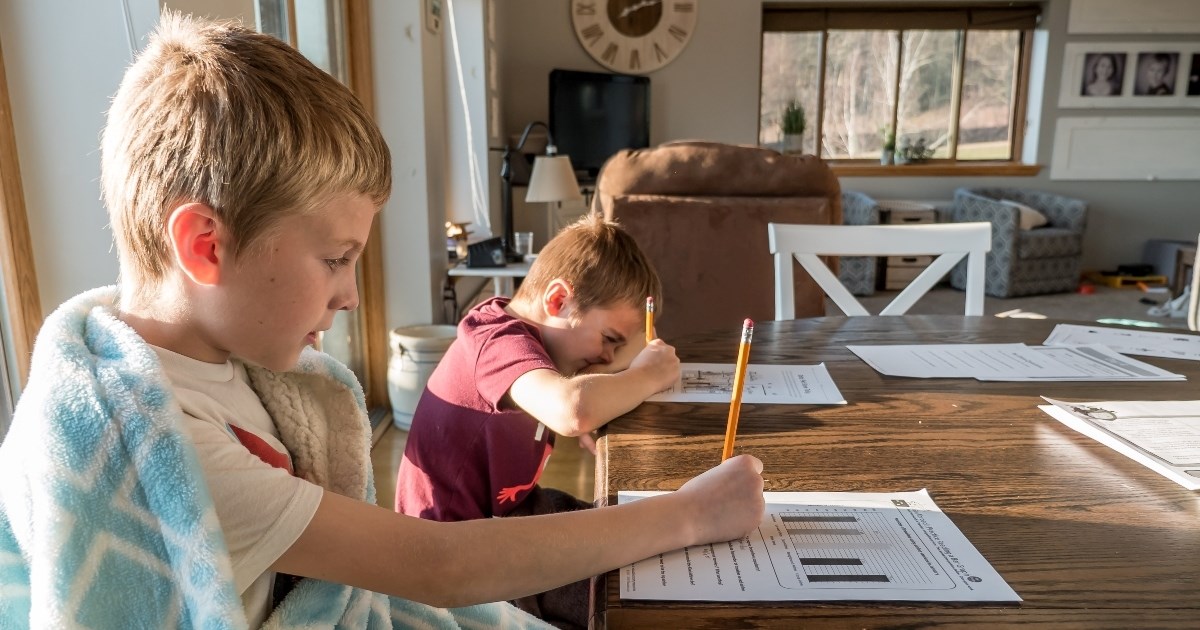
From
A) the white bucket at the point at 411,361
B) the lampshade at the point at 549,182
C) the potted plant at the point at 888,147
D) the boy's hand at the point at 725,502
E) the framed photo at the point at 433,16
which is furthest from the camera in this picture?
the potted plant at the point at 888,147

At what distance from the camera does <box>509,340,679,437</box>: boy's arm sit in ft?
3.07

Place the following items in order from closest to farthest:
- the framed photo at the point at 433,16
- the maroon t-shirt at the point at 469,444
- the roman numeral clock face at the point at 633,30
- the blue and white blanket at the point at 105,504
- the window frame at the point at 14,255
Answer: the blue and white blanket at the point at 105,504, the maroon t-shirt at the point at 469,444, the window frame at the point at 14,255, the framed photo at the point at 433,16, the roman numeral clock face at the point at 633,30

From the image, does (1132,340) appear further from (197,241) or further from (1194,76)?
(1194,76)

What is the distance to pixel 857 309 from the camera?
6.02 feet

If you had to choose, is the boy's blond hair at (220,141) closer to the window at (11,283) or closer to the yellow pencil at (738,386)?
the yellow pencil at (738,386)

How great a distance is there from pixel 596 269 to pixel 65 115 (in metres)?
0.92

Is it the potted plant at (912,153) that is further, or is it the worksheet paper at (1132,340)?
the potted plant at (912,153)

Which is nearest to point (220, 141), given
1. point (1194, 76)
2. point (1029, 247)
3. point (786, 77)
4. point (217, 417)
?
point (217, 417)

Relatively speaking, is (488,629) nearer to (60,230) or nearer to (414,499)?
(414,499)

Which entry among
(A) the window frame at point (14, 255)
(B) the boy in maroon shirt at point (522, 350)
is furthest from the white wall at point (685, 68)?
(B) the boy in maroon shirt at point (522, 350)

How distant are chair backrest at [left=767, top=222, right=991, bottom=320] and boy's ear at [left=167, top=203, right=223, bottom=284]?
4.59 feet

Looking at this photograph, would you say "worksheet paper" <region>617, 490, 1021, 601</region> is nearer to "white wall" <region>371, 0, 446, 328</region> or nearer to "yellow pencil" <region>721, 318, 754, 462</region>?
"yellow pencil" <region>721, 318, 754, 462</region>

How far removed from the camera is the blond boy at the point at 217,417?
528 mm

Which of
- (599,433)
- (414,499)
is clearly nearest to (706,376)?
(599,433)
